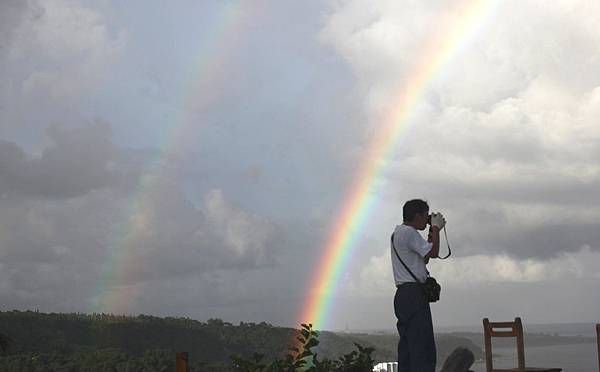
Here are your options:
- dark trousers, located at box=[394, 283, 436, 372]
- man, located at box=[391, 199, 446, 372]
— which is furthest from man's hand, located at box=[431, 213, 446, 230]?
dark trousers, located at box=[394, 283, 436, 372]

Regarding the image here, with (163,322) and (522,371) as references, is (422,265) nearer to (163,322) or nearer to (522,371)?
(522,371)

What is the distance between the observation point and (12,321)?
64.3 metres

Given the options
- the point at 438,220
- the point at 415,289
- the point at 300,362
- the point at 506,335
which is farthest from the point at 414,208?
the point at 506,335

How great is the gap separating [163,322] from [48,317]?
1081cm

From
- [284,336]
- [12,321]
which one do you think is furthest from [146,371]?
[12,321]

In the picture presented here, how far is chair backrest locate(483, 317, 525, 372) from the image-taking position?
8.41 m

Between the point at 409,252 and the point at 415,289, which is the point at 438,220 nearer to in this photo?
the point at 409,252

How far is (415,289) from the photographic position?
18.1 feet

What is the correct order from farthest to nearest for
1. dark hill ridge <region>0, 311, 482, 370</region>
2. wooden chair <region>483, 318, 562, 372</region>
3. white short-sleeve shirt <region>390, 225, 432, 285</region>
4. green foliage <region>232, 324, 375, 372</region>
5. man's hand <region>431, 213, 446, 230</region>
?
dark hill ridge <region>0, 311, 482, 370</region> → wooden chair <region>483, 318, 562, 372</region> → green foliage <region>232, 324, 375, 372</region> → man's hand <region>431, 213, 446, 230</region> → white short-sleeve shirt <region>390, 225, 432, 285</region>

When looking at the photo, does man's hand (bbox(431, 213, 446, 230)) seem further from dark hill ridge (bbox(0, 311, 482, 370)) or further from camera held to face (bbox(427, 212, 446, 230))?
dark hill ridge (bbox(0, 311, 482, 370))

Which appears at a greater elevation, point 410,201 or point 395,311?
point 410,201

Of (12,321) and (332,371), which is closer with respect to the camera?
(332,371)

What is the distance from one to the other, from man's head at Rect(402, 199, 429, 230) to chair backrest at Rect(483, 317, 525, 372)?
3377 millimetres

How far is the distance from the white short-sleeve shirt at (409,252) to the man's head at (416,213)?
0.28 ft
